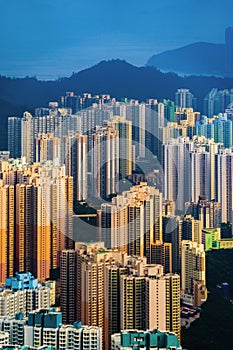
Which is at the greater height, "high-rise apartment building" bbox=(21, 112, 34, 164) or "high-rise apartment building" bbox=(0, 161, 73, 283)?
"high-rise apartment building" bbox=(21, 112, 34, 164)

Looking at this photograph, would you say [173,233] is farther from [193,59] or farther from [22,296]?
[193,59]

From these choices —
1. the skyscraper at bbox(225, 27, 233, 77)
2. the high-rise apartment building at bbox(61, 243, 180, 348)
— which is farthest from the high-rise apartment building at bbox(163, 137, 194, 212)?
the high-rise apartment building at bbox(61, 243, 180, 348)

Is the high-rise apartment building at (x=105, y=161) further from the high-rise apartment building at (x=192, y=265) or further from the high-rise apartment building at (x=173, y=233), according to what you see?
the high-rise apartment building at (x=192, y=265)

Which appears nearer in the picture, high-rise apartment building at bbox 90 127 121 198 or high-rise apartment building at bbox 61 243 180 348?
high-rise apartment building at bbox 61 243 180 348

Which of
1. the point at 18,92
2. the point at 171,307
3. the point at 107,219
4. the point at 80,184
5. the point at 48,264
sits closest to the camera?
the point at 171,307

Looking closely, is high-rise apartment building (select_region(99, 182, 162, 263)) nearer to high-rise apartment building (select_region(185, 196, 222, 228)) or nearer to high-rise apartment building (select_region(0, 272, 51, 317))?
high-rise apartment building (select_region(185, 196, 222, 228))

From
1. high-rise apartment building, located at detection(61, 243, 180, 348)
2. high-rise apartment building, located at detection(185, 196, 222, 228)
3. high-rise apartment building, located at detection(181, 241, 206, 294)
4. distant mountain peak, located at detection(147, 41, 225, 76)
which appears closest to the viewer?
high-rise apartment building, located at detection(61, 243, 180, 348)

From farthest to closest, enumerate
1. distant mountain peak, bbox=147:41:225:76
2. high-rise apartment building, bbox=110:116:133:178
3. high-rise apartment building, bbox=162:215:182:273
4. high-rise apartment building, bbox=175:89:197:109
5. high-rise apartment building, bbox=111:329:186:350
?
high-rise apartment building, bbox=175:89:197:109 < distant mountain peak, bbox=147:41:225:76 < high-rise apartment building, bbox=110:116:133:178 < high-rise apartment building, bbox=162:215:182:273 < high-rise apartment building, bbox=111:329:186:350

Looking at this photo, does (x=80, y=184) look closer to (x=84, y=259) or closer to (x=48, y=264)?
(x=48, y=264)

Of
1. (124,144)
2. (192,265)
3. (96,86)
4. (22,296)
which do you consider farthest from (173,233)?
(96,86)

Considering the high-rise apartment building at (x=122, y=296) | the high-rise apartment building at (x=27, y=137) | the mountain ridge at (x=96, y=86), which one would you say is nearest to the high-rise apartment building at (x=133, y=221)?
the high-rise apartment building at (x=122, y=296)

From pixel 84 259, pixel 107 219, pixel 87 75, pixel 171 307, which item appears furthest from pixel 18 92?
pixel 171 307
